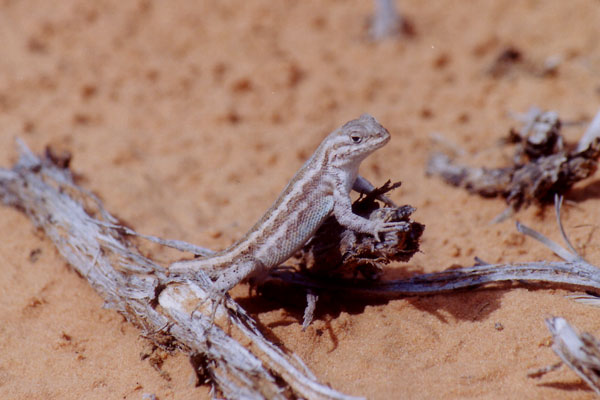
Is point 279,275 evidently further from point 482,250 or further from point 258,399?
point 482,250

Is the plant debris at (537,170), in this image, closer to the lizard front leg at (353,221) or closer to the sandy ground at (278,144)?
the sandy ground at (278,144)

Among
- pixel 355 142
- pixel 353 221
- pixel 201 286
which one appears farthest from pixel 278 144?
pixel 201 286

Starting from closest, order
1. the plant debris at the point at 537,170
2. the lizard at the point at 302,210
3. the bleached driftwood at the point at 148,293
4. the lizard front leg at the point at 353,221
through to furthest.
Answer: the bleached driftwood at the point at 148,293 → the lizard front leg at the point at 353,221 → the lizard at the point at 302,210 → the plant debris at the point at 537,170

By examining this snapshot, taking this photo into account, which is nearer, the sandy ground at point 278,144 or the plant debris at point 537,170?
the sandy ground at point 278,144

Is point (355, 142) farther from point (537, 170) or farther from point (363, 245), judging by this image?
point (537, 170)

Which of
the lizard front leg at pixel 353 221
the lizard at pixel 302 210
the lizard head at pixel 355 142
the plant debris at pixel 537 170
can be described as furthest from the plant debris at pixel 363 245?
the plant debris at pixel 537 170

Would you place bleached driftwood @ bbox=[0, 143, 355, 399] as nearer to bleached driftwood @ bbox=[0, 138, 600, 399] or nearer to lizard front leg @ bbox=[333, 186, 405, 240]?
bleached driftwood @ bbox=[0, 138, 600, 399]
